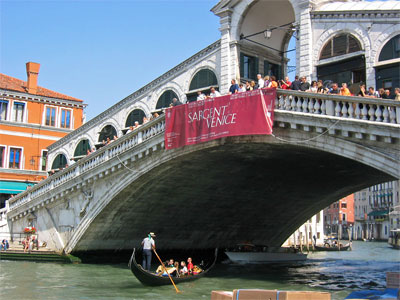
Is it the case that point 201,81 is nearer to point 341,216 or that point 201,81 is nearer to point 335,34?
point 335,34

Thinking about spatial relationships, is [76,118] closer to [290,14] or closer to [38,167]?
[38,167]

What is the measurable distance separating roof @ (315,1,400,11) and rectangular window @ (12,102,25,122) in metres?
17.5

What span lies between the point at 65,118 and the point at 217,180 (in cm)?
1283

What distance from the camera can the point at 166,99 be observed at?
2034 centimetres

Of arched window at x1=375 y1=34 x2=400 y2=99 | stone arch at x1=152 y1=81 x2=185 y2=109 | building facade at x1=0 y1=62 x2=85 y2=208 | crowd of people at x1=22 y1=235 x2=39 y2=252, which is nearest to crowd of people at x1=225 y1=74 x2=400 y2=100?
arched window at x1=375 y1=34 x2=400 y2=99

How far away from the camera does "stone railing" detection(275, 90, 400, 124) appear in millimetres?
11578

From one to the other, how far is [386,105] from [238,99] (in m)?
4.19

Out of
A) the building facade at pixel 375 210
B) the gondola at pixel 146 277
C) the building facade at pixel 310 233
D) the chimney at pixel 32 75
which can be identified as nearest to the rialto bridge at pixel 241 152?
the gondola at pixel 146 277

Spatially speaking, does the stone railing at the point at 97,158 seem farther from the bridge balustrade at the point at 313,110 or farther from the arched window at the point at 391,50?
Result: the arched window at the point at 391,50

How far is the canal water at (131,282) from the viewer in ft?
44.0

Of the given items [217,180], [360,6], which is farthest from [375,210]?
[360,6]

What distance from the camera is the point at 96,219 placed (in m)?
19.5

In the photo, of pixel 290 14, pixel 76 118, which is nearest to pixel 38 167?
pixel 76 118

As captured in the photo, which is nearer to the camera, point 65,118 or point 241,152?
point 241,152
